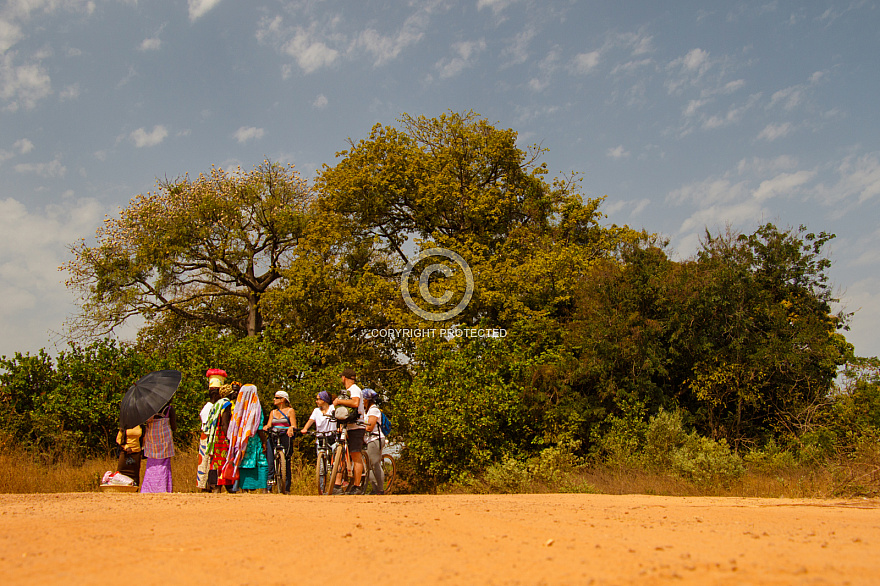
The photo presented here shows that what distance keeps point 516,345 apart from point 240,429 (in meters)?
11.8

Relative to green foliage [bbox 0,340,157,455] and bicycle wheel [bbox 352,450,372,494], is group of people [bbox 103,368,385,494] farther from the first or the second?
green foliage [bbox 0,340,157,455]

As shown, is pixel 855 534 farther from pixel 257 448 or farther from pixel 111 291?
pixel 111 291

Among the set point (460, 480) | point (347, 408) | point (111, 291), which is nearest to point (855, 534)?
point (347, 408)

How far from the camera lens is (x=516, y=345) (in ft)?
68.2

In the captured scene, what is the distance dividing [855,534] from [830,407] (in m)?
15.2

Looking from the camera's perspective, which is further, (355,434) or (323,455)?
(323,455)

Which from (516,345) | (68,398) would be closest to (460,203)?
(516,345)

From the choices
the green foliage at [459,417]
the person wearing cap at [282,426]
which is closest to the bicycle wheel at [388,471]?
the person wearing cap at [282,426]

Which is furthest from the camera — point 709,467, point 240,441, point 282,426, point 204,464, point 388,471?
point 709,467

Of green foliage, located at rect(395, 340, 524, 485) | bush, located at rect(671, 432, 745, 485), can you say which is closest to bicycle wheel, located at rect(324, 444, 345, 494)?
bush, located at rect(671, 432, 745, 485)

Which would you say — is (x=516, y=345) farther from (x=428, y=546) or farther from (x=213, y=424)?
(x=428, y=546)

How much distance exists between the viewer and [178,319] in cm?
3167

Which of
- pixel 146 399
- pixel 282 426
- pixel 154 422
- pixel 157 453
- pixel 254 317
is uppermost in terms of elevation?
pixel 254 317

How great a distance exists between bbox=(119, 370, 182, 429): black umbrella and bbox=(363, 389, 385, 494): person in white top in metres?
2.98
